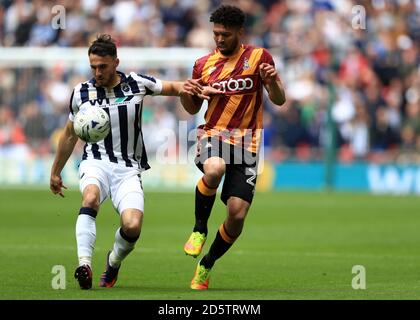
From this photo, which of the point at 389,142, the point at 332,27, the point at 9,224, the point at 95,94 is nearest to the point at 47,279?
the point at 95,94

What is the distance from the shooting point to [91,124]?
962 cm

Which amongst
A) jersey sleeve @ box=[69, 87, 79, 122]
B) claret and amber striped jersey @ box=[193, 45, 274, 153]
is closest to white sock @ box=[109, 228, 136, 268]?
jersey sleeve @ box=[69, 87, 79, 122]

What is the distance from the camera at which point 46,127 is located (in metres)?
26.7

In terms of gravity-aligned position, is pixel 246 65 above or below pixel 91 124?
above

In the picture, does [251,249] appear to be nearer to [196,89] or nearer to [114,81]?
[196,89]

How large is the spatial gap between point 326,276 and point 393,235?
5.47m

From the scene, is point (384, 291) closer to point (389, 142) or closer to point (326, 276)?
point (326, 276)

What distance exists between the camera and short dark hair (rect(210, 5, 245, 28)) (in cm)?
989

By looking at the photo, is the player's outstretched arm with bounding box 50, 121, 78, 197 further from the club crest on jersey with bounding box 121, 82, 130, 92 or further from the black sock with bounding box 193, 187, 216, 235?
the black sock with bounding box 193, 187, 216, 235

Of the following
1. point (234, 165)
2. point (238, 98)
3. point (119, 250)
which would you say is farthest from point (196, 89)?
point (119, 250)

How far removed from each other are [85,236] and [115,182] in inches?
27.2

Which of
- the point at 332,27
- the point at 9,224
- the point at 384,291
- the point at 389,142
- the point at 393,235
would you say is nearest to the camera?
the point at 384,291

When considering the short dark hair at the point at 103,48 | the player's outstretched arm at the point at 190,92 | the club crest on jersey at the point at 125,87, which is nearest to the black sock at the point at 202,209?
the player's outstretched arm at the point at 190,92

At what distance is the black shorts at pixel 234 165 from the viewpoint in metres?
10.0
